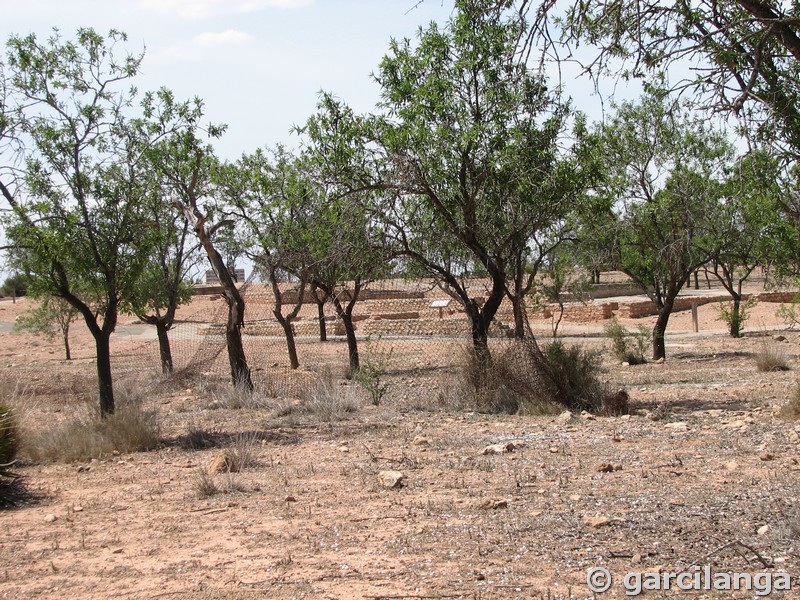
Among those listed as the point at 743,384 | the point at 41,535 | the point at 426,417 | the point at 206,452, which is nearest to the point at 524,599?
the point at 41,535

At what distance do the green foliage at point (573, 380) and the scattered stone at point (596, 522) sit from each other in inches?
234

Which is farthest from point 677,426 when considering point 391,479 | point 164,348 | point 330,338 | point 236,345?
point 330,338

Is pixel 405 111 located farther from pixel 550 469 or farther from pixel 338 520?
pixel 338 520

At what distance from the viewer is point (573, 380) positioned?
12.0 m

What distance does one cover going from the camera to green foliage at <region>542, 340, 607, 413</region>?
1166 centimetres

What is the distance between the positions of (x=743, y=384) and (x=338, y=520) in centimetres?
999

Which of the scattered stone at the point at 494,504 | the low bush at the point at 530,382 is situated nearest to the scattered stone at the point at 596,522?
the scattered stone at the point at 494,504

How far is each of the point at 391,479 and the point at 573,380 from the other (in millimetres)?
5512

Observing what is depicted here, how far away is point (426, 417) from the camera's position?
11547 millimetres

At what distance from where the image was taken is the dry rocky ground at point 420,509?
484 centimetres

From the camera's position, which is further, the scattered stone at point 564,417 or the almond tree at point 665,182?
the almond tree at point 665,182

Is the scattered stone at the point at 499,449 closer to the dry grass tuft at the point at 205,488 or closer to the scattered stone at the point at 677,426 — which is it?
the scattered stone at the point at 677,426

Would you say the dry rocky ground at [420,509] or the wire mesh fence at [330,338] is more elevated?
the wire mesh fence at [330,338]

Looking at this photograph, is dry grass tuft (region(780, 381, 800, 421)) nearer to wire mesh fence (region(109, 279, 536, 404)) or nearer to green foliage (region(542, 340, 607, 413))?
green foliage (region(542, 340, 607, 413))
